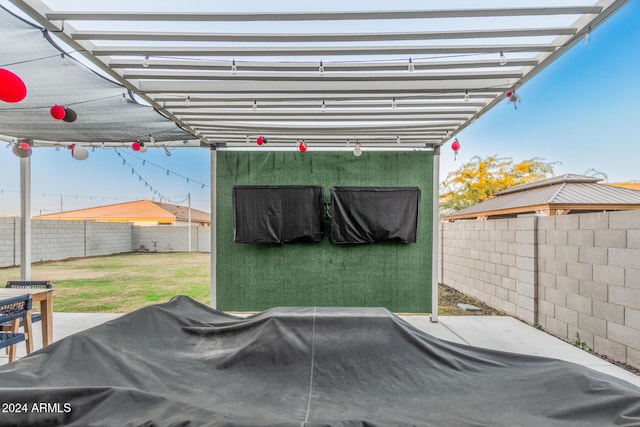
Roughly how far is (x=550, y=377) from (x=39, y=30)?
11.2 ft

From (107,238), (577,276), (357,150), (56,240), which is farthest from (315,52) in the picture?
(107,238)

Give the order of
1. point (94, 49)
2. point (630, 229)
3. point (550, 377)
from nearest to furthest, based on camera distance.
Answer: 1. point (550, 377)
2. point (94, 49)
3. point (630, 229)

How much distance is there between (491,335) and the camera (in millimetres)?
3691

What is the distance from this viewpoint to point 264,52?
2.27m

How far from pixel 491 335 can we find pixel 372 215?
1913 mm

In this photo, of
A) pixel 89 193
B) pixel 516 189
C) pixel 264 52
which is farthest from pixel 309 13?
pixel 89 193

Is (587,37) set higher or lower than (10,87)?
higher

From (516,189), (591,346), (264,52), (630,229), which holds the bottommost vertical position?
(591,346)

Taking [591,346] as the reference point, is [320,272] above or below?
above

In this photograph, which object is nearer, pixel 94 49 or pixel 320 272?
pixel 94 49

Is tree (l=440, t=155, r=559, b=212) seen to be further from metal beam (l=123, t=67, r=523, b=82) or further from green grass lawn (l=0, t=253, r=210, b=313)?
metal beam (l=123, t=67, r=523, b=82)

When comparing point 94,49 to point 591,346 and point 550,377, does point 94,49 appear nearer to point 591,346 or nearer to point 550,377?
point 550,377

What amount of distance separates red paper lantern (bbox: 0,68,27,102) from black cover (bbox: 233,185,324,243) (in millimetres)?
2515

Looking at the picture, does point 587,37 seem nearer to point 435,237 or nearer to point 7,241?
point 435,237
